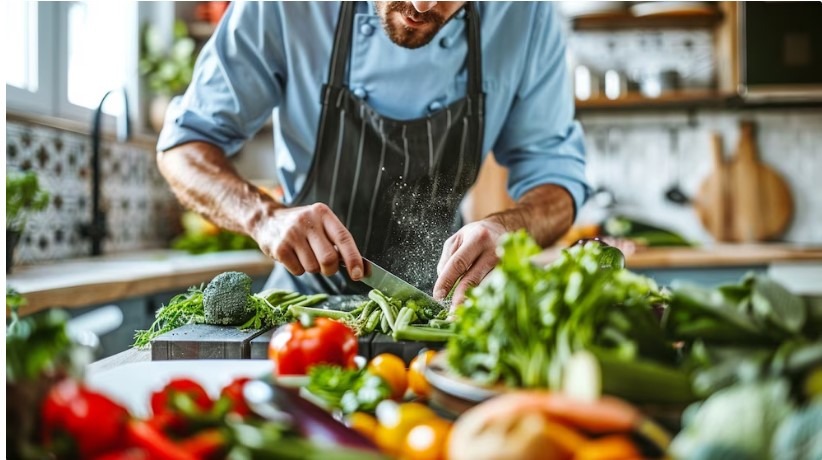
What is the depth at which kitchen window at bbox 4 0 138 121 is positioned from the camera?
7.88 feet

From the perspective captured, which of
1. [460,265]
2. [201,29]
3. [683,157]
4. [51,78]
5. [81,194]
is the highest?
[201,29]

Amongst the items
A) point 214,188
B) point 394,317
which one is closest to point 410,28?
point 214,188

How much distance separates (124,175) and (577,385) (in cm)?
288

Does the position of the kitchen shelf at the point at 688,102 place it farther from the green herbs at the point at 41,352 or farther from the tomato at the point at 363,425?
the green herbs at the point at 41,352

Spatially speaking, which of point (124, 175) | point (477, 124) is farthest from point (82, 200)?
point (477, 124)

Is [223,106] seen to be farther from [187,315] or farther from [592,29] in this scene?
[592,29]

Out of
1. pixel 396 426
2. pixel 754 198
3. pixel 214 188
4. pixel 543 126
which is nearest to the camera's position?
pixel 396 426

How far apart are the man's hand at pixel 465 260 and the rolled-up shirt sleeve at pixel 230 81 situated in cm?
66

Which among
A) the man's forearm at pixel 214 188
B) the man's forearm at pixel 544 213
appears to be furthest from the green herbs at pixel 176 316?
the man's forearm at pixel 544 213

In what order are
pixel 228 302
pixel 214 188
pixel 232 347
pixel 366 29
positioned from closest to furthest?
pixel 232 347
pixel 228 302
pixel 214 188
pixel 366 29

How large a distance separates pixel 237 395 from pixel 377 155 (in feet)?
3.40

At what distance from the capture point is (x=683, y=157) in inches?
151

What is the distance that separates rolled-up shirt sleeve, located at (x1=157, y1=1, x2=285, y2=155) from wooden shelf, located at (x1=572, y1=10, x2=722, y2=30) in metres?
2.29

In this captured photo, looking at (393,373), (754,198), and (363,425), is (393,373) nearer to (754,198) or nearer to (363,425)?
(363,425)
